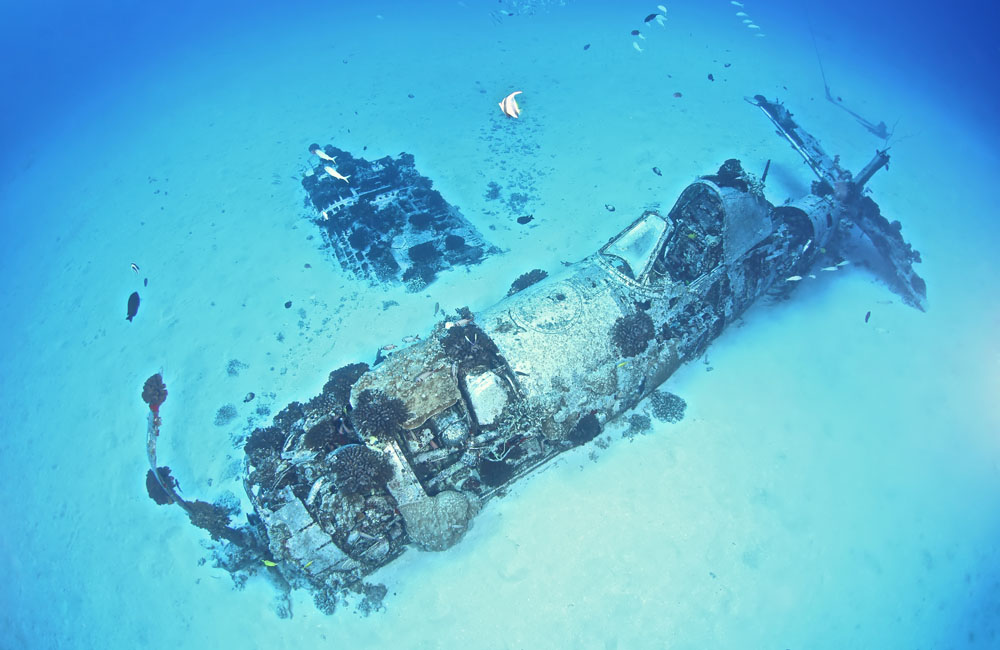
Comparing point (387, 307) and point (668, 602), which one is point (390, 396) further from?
point (668, 602)

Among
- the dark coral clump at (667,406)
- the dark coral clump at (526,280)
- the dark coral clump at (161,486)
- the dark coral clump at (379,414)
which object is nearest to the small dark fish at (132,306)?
the dark coral clump at (161,486)

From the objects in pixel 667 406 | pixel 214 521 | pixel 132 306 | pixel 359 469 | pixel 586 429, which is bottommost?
pixel 667 406

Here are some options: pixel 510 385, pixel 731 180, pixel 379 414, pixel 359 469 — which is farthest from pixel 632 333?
pixel 359 469

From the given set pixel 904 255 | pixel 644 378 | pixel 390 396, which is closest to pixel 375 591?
pixel 390 396

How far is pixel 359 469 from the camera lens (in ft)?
25.0

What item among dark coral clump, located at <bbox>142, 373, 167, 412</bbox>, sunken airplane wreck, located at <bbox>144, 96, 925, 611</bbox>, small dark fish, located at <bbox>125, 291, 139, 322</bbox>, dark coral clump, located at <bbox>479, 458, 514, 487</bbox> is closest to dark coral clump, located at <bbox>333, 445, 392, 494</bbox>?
sunken airplane wreck, located at <bbox>144, 96, 925, 611</bbox>

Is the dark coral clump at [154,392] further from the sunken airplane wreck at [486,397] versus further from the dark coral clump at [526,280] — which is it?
the dark coral clump at [526,280]

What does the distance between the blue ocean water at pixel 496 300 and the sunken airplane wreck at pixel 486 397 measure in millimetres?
1372

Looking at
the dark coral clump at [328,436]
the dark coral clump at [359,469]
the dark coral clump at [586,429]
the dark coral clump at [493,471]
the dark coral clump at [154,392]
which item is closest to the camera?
the dark coral clump at [359,469]

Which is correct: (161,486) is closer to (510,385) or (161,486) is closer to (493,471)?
(493,471)

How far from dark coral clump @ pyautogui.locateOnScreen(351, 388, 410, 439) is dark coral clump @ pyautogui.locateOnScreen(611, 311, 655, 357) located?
16.0 ft

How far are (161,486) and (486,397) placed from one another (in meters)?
9.17

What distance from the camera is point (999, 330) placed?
544 inches

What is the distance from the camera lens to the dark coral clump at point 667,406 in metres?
11.3
